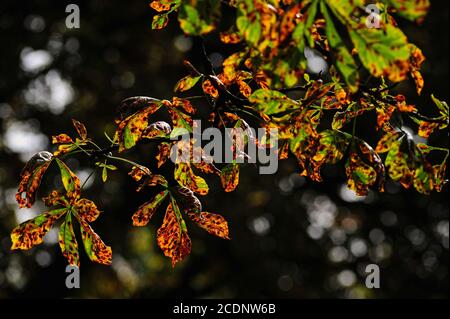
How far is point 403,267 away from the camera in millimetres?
7816

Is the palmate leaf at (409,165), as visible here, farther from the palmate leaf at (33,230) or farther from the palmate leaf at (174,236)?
the palmate leaf at (33,230)

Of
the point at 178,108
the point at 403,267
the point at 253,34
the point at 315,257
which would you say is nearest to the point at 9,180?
the point at 315,257

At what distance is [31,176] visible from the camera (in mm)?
1145

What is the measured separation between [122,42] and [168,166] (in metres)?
1.95

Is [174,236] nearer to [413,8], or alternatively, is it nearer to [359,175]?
[359,175]


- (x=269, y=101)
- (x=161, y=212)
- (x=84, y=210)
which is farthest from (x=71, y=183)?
(x=161, y=212)

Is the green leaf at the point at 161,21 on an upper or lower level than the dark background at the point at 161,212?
upper

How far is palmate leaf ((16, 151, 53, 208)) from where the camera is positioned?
113 cm

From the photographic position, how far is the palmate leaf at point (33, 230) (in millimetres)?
1170

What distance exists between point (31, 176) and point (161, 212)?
5410 mm

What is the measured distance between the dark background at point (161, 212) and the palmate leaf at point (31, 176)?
16.8 feet

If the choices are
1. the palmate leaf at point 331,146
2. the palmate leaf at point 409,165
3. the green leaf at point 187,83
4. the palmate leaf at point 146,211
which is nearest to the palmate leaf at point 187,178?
the palmate leaf at point 146,211

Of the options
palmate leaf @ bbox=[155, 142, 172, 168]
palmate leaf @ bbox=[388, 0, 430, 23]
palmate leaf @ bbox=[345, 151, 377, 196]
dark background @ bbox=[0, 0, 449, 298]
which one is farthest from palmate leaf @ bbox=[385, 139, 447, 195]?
dark background @ bbox=[0, 0, 449, 298]
